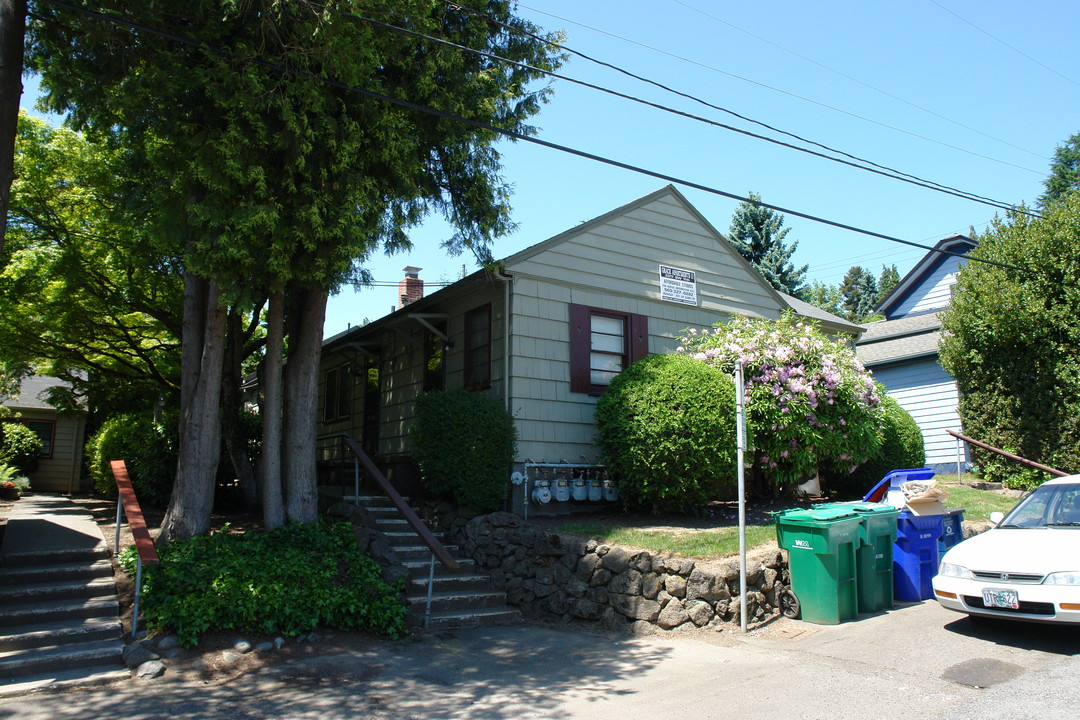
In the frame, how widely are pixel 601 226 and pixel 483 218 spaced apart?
266 cm

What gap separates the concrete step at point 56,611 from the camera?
675 centimetres

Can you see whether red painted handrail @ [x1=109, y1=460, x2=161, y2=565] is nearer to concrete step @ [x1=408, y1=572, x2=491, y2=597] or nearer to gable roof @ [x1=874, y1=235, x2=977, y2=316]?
concrete step @ [x1=408, y1=572, x2=491, y2=597]

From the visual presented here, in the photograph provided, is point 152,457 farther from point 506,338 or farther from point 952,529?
point 952,529

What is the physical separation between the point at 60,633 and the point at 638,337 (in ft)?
29.0

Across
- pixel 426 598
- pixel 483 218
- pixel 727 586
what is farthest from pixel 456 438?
pixel 727 586

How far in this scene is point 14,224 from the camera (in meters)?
11.6

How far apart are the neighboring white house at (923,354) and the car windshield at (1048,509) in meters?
10.3

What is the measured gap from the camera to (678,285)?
13.4 meters

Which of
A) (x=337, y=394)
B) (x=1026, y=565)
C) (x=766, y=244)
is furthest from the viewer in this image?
(x=766, y=244)

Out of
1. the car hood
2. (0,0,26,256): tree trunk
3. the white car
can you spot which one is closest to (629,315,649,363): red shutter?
the white car

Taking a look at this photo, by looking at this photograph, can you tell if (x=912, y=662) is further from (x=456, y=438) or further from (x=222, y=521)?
(x=222, y=521)

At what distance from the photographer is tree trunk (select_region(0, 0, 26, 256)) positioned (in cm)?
707

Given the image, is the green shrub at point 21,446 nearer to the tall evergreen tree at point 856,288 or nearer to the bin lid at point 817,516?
the bin lid at point 817,516

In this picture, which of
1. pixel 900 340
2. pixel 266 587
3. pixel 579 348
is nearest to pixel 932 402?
pixel 900 340
